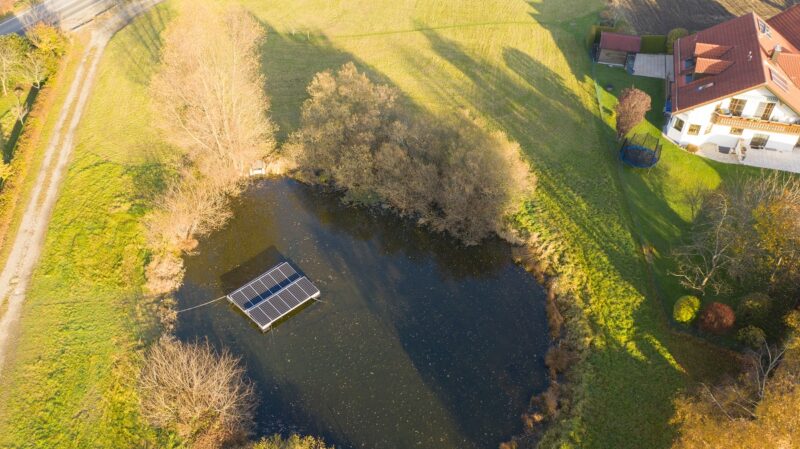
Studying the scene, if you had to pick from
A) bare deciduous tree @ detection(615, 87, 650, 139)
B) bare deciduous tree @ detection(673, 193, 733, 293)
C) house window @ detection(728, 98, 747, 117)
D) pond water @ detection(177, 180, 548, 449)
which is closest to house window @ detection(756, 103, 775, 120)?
house window @ detection(728, 98, 747, 117)

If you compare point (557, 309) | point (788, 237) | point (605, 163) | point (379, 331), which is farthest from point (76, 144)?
point (788, 237)

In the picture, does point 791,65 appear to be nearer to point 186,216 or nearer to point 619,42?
point 619,42

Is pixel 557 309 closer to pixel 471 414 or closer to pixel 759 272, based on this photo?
pixel 471 414

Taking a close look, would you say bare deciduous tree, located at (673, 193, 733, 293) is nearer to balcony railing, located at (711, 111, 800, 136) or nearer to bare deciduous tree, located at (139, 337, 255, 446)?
balcony railing, located at (711, 111, 800, 136)

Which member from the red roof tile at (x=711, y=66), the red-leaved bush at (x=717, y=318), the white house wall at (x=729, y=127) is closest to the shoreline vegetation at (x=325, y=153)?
the red-leaved bush at (x=717, y=318)

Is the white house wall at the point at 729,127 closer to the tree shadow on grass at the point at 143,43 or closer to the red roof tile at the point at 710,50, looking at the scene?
the red roof tile at the point at 710,50

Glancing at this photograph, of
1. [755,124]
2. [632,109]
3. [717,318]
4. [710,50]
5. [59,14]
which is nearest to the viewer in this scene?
[717,318]

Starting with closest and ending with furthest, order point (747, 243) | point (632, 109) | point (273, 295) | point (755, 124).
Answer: point (747, 243), point (273, 295), point (755, 124), point (632, 109)

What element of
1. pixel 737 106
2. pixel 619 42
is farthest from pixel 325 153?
pixel 619 42
